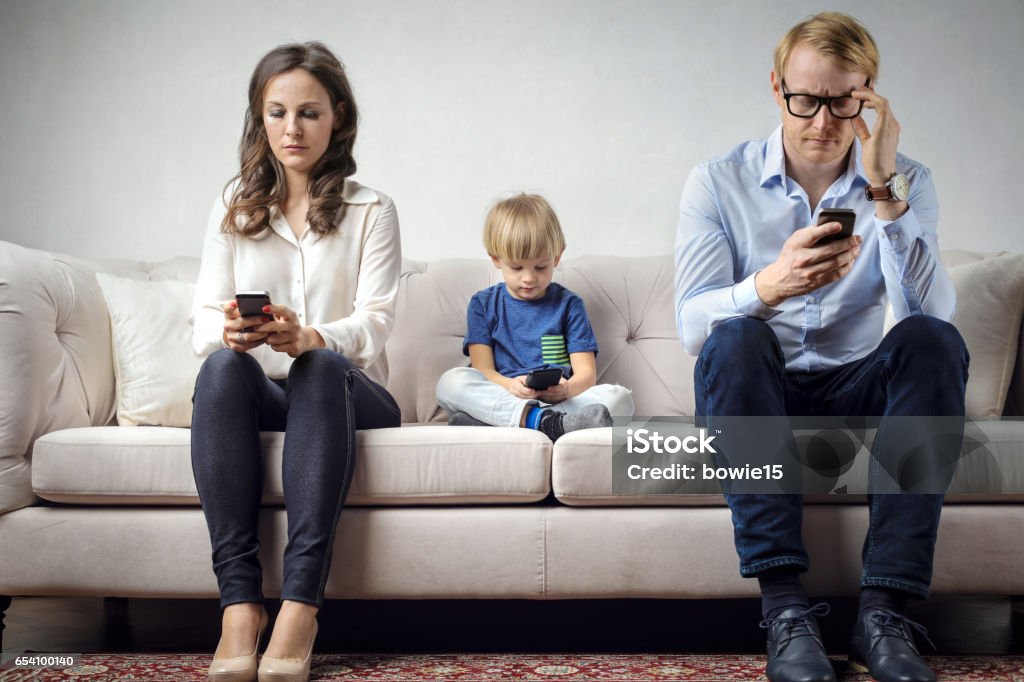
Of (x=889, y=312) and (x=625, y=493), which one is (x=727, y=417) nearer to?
(x=625, y=493)

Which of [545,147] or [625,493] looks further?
[545,147]

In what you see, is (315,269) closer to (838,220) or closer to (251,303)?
(251,303)

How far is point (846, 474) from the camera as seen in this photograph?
1473 mm

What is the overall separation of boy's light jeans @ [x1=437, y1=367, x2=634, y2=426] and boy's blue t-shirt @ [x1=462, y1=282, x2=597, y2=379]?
0.33 feet

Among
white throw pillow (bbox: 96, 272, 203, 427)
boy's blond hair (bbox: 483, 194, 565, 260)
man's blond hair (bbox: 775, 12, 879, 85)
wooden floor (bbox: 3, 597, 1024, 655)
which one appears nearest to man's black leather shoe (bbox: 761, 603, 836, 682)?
wooden floor (bbox: 3, 597, 1024, 655)

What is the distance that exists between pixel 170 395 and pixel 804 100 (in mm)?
1406

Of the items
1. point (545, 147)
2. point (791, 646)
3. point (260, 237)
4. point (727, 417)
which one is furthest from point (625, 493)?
point (545, 147)

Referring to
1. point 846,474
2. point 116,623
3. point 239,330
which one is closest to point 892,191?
point 846,474

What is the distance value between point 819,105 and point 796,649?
0.88 meters

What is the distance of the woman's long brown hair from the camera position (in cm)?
171

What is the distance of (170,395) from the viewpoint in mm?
1913

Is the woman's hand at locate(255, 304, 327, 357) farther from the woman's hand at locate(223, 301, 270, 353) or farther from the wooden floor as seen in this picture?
the wooden floor

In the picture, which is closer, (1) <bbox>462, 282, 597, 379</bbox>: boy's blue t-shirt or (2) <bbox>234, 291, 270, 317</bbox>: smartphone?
(2) <bbox>234, 291, 270, 317</bbox>: smartphone

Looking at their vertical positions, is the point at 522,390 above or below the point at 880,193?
below
